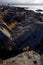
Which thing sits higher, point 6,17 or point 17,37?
point 17,37

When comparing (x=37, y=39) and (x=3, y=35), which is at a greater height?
(x=3, y=35)

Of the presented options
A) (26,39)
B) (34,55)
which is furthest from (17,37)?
(34,55)

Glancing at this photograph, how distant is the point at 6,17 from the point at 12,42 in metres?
14.6

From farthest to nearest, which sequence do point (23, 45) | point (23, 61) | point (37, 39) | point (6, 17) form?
point (6, 17) → point (37, 39) → point (23, 45) → point (23, 61)

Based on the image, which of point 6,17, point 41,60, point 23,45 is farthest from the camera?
point 6,17

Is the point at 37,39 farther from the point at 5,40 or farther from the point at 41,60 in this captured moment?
the point at 41,60

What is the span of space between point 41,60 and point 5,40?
3724 millimetres

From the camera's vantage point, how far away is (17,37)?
559 inches

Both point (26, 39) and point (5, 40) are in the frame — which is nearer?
point (5, 40)

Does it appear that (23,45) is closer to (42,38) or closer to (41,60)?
(42,38)

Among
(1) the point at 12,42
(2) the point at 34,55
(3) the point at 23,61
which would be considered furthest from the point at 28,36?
(3) the point at 23,61

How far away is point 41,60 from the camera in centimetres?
984

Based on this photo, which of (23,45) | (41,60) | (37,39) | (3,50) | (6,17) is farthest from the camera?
(6,17)

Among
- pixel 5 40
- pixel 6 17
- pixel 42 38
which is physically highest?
pixel 5 40
